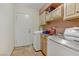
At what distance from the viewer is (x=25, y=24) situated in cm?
289

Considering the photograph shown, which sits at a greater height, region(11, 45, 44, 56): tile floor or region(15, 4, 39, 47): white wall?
region(15, 4, 39, 47): white wall

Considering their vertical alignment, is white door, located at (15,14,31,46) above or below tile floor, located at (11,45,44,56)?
above

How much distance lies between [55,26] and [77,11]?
174 cm

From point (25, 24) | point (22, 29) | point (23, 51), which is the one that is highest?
point (25, 24)

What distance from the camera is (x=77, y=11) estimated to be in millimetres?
1864

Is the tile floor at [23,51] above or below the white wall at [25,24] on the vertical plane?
below

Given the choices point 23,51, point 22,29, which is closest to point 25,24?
point 22,29

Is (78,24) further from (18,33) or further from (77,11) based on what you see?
(18,33)

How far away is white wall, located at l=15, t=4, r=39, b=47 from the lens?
8.91ft

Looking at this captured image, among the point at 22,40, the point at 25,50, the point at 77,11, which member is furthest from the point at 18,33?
the point at 77,11

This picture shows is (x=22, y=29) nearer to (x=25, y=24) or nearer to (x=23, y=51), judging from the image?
(x=25, y=24)

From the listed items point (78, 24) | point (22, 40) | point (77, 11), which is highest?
point (77, 11)

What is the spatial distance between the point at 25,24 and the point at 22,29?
14cm

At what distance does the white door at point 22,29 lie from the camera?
2.81 m
